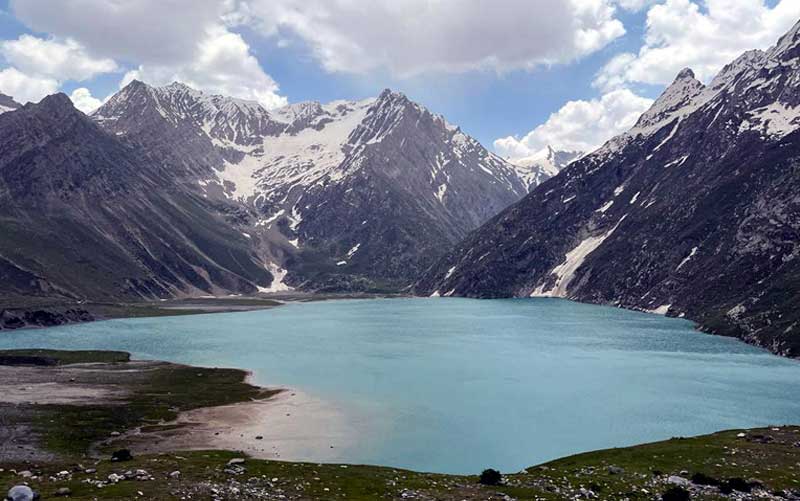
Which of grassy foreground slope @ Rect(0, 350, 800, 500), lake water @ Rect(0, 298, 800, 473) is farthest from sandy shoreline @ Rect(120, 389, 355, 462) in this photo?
grassy foreground slope @ Rect(0, 350, 800, 500)

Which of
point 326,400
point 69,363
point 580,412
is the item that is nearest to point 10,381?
point 69,363

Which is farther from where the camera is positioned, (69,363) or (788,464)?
(69,363)

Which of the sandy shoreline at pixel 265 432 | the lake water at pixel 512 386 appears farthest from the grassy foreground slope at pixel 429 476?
the lake water at pixel 512 386

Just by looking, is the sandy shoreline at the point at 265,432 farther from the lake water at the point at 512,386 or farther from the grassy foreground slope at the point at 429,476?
the grassy foreground slope at the point at 429,476

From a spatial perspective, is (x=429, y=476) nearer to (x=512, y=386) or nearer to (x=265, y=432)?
(x=265, y=432)

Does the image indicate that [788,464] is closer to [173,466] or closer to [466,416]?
[466,416]

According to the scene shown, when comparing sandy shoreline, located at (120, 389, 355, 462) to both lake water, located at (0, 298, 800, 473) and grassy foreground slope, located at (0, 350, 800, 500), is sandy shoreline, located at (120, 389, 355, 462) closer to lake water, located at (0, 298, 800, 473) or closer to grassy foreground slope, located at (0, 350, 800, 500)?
lake water, located at (0, 298, 800, 473)

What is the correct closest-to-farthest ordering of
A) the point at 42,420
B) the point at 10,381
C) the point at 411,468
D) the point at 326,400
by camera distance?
the point at 411,468 < the point at 42,420 < the point at 326,400 < the point at 10,381
